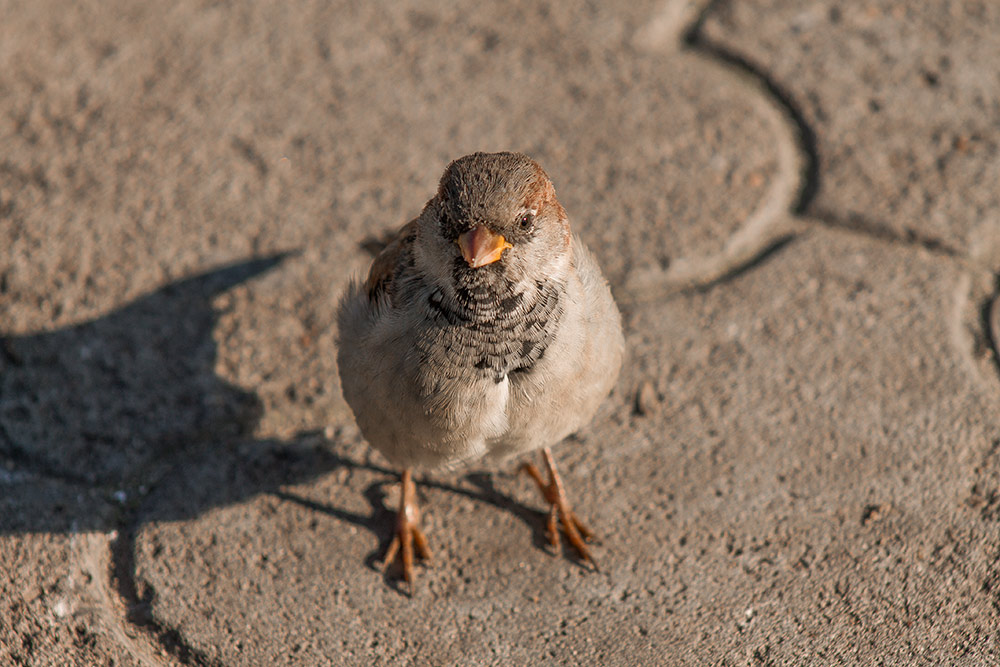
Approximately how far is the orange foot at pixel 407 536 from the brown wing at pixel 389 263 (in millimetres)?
559

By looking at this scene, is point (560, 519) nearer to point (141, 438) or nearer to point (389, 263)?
point (389, 263)

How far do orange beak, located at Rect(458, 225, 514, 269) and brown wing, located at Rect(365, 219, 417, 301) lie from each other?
27 centimetres

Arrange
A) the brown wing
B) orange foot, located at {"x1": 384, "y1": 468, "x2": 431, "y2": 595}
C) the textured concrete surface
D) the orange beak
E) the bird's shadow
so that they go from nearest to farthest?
the orange beak
the brown wing
the textured concrete surface
orange foot, located at {"x1": 384, "y1": 468, "x2": 431, "y2": 595}
the bird's shadow

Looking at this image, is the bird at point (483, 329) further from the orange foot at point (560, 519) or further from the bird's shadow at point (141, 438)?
the bird's shadow at point (141, 438)

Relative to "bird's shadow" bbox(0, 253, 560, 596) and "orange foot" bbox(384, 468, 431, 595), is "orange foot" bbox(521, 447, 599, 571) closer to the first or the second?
"bird's shadow" bbox(0, 253, 560, 596)

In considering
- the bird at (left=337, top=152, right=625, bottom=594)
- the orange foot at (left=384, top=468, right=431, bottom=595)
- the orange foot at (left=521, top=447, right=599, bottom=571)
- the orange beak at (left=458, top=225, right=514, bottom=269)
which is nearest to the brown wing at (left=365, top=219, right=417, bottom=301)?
the bird at (left=337, top=152, right=625, bottom=594)

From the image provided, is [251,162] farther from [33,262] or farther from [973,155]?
[973,155]

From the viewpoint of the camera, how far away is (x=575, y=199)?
3807 millimetres

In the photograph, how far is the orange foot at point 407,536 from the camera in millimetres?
2867

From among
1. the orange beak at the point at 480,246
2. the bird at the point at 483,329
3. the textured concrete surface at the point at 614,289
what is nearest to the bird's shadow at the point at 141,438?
the textured concrete surface at the point at 614,289

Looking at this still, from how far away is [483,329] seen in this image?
2.45 m

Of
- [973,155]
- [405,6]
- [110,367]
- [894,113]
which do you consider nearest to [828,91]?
[894,113]

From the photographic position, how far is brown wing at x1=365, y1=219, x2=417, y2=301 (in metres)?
2.64

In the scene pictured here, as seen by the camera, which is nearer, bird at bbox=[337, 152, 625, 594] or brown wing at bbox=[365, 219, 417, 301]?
bird at bbox=[337, 152, 625, 594]
